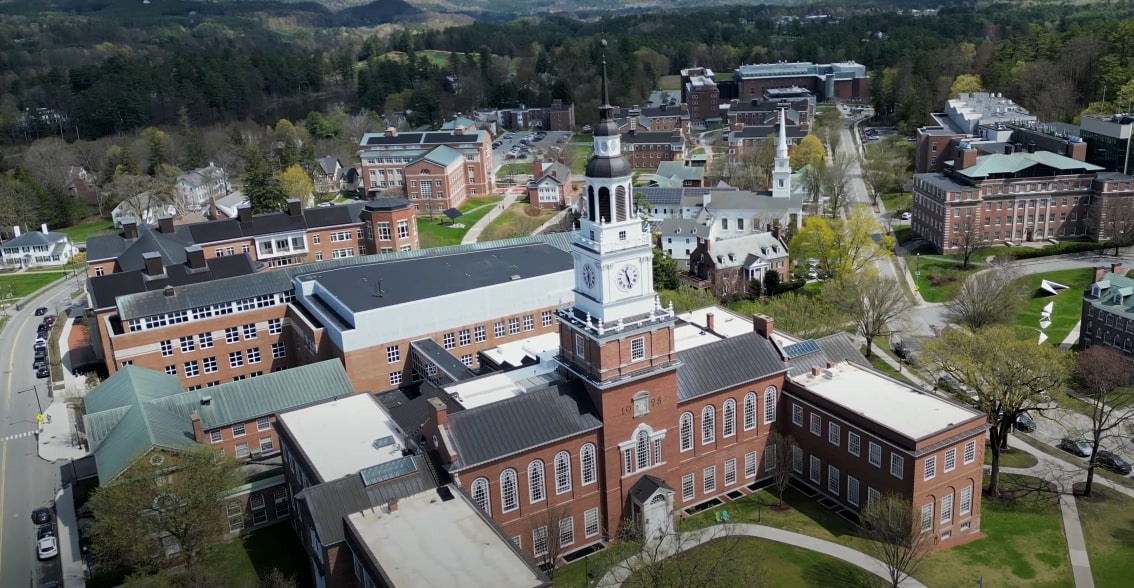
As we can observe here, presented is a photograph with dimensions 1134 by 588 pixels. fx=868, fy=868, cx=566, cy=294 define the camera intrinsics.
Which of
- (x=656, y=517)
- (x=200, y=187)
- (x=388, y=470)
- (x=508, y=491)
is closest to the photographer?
(x=388, y=470)

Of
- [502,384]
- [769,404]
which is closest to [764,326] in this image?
[769,404]

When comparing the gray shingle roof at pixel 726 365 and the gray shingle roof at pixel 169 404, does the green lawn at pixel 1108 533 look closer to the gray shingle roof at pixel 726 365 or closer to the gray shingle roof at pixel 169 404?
the gray shingle roof at pixel 726 365

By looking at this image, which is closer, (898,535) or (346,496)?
(346,496)

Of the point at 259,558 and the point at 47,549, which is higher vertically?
the point at 47,549

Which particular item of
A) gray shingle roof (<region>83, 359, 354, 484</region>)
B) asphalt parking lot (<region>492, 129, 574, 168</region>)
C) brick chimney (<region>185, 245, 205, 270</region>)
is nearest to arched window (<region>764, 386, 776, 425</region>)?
gray shingle roof (<region>83, 359, 354, 484</region>)

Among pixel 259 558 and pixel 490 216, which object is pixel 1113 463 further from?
pixel 490 216

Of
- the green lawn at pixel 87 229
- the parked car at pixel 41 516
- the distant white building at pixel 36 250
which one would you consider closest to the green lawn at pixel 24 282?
the distant white building at pixel 36 250

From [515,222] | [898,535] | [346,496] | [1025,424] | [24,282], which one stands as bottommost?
[1025,424]
